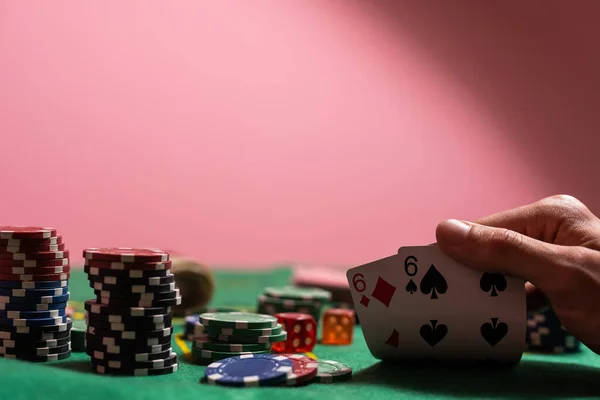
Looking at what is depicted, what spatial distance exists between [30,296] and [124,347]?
0.35 meters

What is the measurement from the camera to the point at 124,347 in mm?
1842

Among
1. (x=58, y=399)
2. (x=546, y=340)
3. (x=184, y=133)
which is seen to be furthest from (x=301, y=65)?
(x=58, y=399)

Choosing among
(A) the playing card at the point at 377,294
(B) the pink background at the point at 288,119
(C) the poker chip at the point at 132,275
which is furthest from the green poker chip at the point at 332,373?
(B) the pink background at the point at 288,119

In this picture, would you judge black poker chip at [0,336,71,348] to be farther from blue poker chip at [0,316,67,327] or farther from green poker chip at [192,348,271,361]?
green poker chip at [192,348,271,361]

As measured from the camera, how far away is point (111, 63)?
4516 mm

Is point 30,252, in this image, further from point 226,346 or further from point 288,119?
point 288,119

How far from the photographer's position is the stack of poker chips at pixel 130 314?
72.8 inches

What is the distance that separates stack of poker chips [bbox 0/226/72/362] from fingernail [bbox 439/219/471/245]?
1.06 m

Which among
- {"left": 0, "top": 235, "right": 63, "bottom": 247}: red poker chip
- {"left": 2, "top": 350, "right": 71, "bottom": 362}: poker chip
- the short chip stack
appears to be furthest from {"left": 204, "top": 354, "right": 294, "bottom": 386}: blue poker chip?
the short chip stack

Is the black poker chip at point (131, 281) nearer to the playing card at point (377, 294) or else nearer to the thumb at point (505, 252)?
the playing card at point (377, 294)

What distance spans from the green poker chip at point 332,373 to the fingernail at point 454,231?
45cm

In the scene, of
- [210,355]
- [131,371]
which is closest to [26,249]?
[131,371]

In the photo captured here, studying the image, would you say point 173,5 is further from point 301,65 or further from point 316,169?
point 316,169

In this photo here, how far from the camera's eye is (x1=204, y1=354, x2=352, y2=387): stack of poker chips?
67.1 inches
